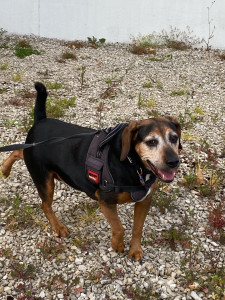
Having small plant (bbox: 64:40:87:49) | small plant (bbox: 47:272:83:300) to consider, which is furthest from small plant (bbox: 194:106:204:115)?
small plant (bbox: 64:40:87:49)

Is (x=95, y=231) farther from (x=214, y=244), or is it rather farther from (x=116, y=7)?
(x=116, y=7)

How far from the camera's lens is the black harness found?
3.24 m

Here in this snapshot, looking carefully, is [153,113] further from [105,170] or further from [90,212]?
[105,170]

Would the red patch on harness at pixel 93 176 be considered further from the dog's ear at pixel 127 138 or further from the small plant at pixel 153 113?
the small plant at pixel 153 113

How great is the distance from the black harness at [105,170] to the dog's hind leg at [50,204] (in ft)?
1.71

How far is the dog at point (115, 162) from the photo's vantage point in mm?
3133

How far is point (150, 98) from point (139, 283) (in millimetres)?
5640

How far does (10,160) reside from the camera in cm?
466

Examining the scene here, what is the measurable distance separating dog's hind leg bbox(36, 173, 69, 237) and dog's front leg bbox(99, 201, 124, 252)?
0.67 metres

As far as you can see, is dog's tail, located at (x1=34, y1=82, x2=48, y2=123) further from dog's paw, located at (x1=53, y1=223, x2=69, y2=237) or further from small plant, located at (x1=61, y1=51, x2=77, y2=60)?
small plant, located at (x1=61, y1=51, x2=77, y2=60)

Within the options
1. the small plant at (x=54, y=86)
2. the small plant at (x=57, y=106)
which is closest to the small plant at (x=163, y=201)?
the small plant at (x=57, y=106)

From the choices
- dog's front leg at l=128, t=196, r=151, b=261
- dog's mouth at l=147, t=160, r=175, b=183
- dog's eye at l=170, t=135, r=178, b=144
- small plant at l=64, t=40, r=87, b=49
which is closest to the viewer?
dog's mouth at l=147, t=160, r=175, b=183

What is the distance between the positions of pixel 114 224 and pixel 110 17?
11.3m

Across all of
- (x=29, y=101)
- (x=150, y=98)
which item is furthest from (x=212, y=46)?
(x=29, y=101)
